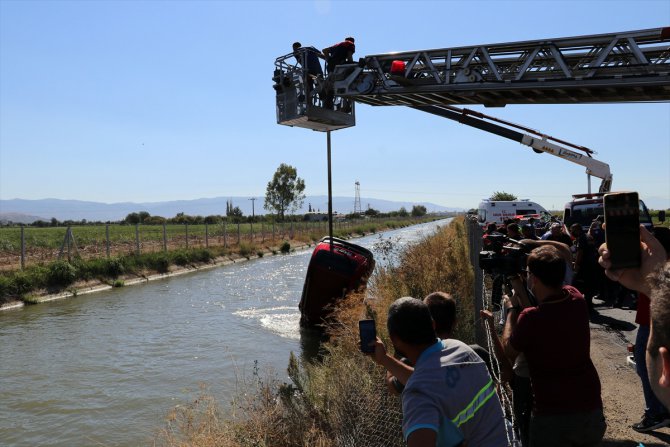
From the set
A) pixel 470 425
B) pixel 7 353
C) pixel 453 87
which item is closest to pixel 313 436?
pixel 470 425

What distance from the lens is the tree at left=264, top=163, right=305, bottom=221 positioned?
7688 cm

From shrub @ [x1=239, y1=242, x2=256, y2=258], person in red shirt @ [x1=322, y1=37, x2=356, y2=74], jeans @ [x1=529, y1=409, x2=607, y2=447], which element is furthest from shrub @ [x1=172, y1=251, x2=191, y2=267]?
jeans @ [x1=529, y1=409, x2=607, y2=447]

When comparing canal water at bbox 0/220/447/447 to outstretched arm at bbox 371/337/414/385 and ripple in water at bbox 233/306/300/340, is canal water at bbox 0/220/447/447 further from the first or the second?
outstretched arm at bbox 371/337/414/385

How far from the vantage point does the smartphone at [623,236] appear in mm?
1996

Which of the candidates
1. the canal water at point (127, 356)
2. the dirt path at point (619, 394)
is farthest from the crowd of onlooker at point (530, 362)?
the canal water at point (127, 356)

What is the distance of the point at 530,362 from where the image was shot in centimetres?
315

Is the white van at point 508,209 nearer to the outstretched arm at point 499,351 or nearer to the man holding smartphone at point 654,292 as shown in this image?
the outstretched arm at point 499,351

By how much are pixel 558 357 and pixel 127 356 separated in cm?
1007

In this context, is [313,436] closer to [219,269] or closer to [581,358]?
[581,358]

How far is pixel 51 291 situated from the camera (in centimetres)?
1873

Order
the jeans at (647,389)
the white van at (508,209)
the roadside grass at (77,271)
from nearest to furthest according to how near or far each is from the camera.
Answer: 1. the jeans at (647,389)
2. the roadside grass at (77,271)
3. the white van at (508,209)

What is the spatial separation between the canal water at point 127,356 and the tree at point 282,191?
57075mm

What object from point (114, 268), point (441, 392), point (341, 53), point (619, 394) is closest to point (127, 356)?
point (341, 53)

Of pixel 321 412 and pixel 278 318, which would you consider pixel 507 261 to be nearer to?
pixel 321 412
